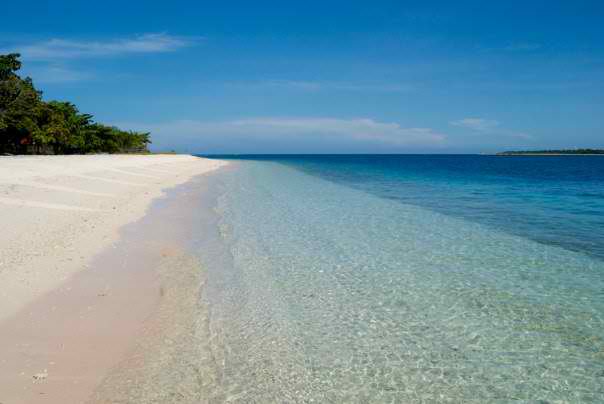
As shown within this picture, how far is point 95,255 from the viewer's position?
27.2 ft

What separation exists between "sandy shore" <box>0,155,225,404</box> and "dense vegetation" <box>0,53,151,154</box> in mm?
29004

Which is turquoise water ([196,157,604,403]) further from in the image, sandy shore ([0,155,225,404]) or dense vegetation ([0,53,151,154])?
dense vegetation ([0,53,151,154])

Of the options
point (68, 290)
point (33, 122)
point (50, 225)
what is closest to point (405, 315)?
point (68, 290)

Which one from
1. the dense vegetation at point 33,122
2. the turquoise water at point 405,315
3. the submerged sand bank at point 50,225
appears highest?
the dense vegetation at point 33,122

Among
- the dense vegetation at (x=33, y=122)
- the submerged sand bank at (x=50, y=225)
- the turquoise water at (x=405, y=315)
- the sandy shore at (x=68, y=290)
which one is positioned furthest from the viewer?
the dense vegetation at (x=33, y=122)

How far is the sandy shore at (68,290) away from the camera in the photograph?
4.00 m

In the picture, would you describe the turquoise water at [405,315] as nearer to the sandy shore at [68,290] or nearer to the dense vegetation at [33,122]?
the sandy shore at [68,290]

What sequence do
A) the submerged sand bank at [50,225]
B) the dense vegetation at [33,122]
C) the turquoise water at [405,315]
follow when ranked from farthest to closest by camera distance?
the dense vegetation at [33,122]
the submerged sand bank at [50,225]
the turquoise water at [405,315]

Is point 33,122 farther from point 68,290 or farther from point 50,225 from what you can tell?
point 68,290

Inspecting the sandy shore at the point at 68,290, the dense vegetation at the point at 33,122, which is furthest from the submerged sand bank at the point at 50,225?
the dense vegetation at the point at 33,122

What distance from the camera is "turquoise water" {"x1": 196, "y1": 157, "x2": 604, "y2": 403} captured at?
415cm

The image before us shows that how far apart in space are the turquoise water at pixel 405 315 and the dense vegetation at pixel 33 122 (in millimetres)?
34444

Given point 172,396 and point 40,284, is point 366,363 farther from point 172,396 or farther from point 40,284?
point 40,284

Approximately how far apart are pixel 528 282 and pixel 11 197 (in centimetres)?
1326
